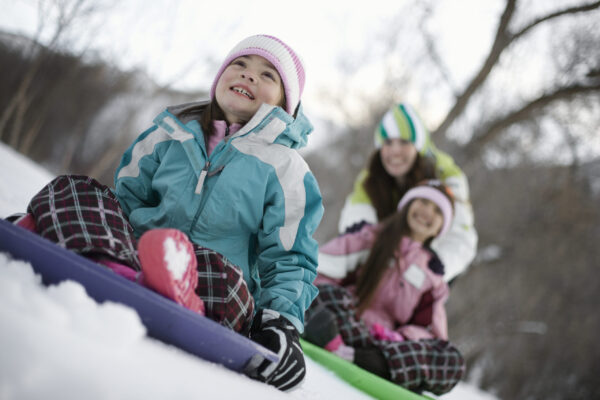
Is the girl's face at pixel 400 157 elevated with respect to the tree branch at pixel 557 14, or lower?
lower

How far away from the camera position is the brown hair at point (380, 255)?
2.24 meters

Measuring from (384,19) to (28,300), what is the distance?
605 cm

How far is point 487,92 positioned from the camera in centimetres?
519

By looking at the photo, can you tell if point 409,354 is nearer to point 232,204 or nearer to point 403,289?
point 403,289

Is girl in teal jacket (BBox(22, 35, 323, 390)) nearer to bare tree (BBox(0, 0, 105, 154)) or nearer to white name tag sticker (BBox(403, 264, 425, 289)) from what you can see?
white name tag sticker (BBox(403, 264, 425, 289))

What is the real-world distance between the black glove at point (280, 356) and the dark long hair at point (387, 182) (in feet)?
6.22

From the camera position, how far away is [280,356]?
0.95 meters

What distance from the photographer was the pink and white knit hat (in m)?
1.53

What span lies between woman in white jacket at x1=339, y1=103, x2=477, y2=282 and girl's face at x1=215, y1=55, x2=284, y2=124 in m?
1.35

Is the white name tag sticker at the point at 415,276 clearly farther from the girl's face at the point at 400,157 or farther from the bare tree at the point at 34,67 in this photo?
the bare tree at the point at 34,67

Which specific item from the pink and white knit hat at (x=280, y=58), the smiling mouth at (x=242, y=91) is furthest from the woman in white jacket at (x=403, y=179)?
the smiling mouth at (x=242, y=91)

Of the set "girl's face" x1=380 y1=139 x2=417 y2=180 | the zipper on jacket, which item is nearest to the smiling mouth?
the zipper on jacket

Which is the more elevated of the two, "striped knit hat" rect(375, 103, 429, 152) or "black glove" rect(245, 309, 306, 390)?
"striped knit hat" rect(375, 103, 429, 152)

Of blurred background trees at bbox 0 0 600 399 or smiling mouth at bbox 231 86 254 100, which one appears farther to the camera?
blurred background trees at bbox 0 0 600 399
